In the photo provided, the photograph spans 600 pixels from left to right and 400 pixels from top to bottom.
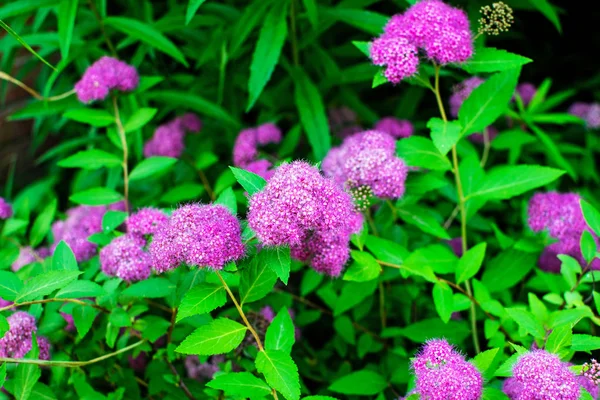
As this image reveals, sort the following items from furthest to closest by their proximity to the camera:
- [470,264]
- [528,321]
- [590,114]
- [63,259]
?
[590,114], [470,264], [63,259], [528,321]

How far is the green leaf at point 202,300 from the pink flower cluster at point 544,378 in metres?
0.52

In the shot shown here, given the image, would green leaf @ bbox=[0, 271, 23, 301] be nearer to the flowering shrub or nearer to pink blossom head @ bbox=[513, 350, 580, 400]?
the flowering shrub

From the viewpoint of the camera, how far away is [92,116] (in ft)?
5.29

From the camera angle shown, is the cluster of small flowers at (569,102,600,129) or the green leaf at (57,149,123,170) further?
the cluster of small flowers at (569,102,600,129)

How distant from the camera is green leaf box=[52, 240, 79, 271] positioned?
1.20 metres

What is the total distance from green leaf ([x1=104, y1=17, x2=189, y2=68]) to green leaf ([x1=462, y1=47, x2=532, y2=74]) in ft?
2.73

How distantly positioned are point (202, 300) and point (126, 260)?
0.31 meters

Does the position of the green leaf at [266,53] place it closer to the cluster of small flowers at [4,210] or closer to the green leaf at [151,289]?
the green leaf at [151,289]

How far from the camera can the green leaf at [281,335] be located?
1.11 m

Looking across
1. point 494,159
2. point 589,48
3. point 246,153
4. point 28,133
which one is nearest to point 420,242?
point 246,153

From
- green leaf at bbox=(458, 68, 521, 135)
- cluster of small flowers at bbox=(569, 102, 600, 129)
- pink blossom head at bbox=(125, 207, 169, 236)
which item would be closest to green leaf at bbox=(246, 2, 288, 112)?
pink blossom head at bbox=(125, 207, 169, 236)

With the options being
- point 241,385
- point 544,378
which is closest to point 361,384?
point 241,385

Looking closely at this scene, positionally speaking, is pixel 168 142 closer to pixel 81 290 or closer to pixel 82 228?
pixel 82 228

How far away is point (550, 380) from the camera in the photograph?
2.94 feet
